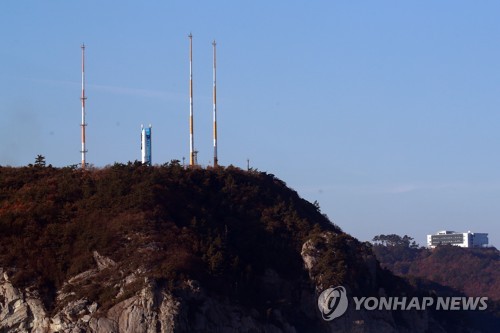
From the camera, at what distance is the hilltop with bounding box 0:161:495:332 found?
49469 millimetres

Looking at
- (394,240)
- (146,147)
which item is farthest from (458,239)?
(146,147)

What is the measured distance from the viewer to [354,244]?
60.8m

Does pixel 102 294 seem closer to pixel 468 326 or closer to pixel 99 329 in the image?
pixel 99 329

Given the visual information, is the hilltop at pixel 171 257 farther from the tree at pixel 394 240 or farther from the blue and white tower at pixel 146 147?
the tree at pixel 394 240

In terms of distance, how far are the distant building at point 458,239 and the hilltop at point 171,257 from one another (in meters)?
96.2

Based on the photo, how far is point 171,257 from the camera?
2050 inches

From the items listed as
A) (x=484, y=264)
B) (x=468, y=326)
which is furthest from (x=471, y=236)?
(x=468, y=326)

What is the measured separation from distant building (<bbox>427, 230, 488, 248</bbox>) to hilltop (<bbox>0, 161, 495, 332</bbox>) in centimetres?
9619

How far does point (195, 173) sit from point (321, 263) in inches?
362

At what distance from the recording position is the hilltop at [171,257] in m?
49.5
